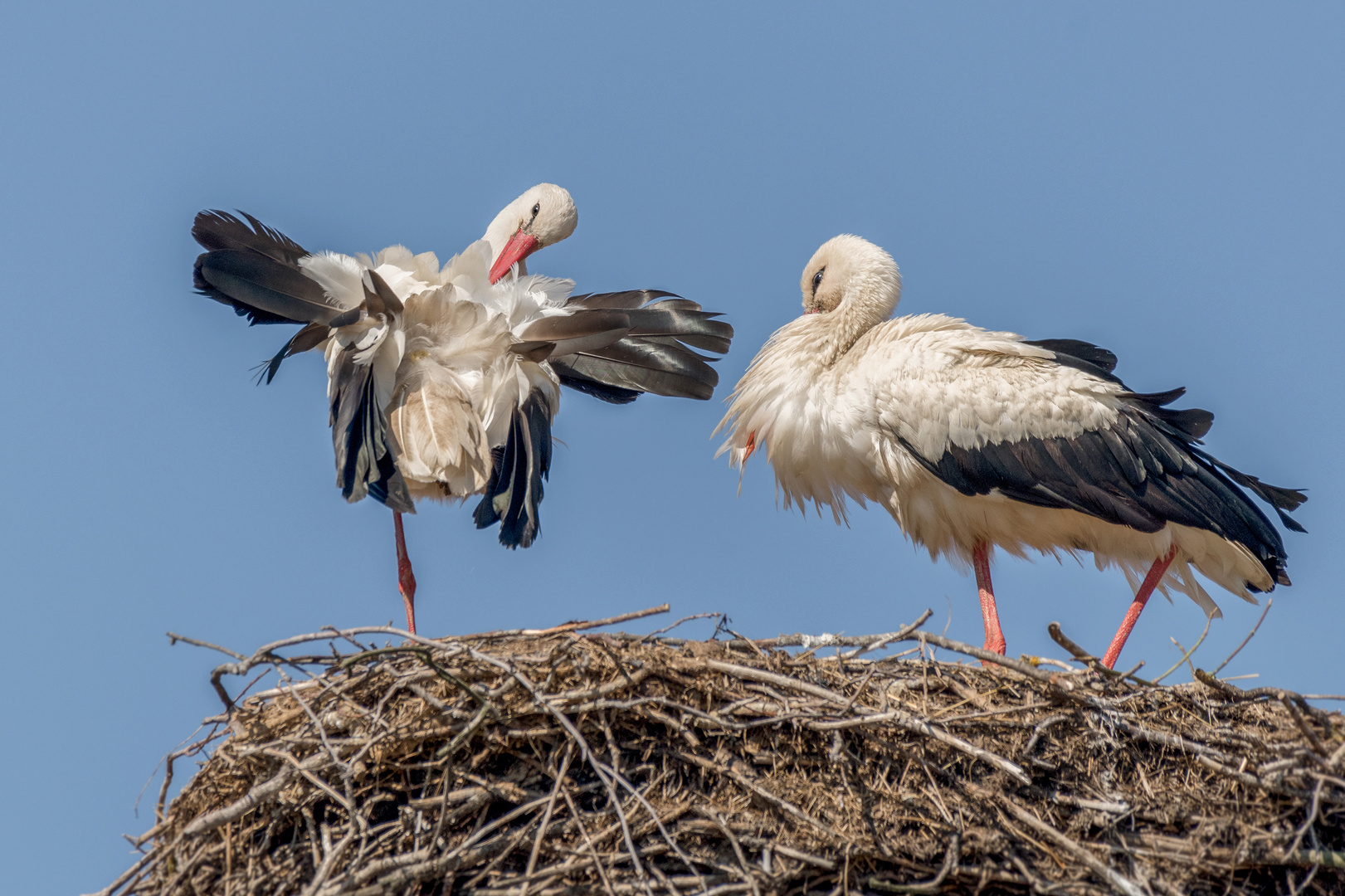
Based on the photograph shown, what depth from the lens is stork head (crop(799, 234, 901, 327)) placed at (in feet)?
23.8

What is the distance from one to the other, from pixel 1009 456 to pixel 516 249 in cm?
277

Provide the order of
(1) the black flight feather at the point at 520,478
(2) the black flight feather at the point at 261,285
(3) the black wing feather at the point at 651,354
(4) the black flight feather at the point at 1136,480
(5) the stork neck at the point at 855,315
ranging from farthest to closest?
(5) the stork neck at the point at 855,315 < (3) the black wing feather at the point at 651,354 < (4) the black flight feather at the point at 1136,480 < (2) the black flight feather at the point at 261,285 < (1) the black flight feather at the point at 520,478

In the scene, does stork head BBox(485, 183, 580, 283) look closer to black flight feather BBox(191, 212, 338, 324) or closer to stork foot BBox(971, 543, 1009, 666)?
black flight feather BBox(191, 212, 338, 324)

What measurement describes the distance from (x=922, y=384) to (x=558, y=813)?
2804 millimetres

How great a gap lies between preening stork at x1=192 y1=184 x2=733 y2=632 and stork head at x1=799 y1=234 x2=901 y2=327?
1271mm

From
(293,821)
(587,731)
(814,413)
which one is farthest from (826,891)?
(814,413)

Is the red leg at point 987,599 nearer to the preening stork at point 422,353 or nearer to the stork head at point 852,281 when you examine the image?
the stork head at point 852,281

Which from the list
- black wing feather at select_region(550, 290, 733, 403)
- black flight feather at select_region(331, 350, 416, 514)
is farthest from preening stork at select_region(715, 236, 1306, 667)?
black flight feather at select_region(331, 350, 416, 514)

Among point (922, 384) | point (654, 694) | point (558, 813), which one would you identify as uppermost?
point (922, 384)

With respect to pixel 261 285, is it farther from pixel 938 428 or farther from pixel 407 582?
pixel 938 428

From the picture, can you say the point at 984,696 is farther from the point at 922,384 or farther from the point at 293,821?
the point at 293,821

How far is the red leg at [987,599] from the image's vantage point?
6.78m

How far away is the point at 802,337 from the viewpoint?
7.17 meters

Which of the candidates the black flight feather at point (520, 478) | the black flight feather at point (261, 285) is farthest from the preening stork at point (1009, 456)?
the black flight feather at point (261, 285)
